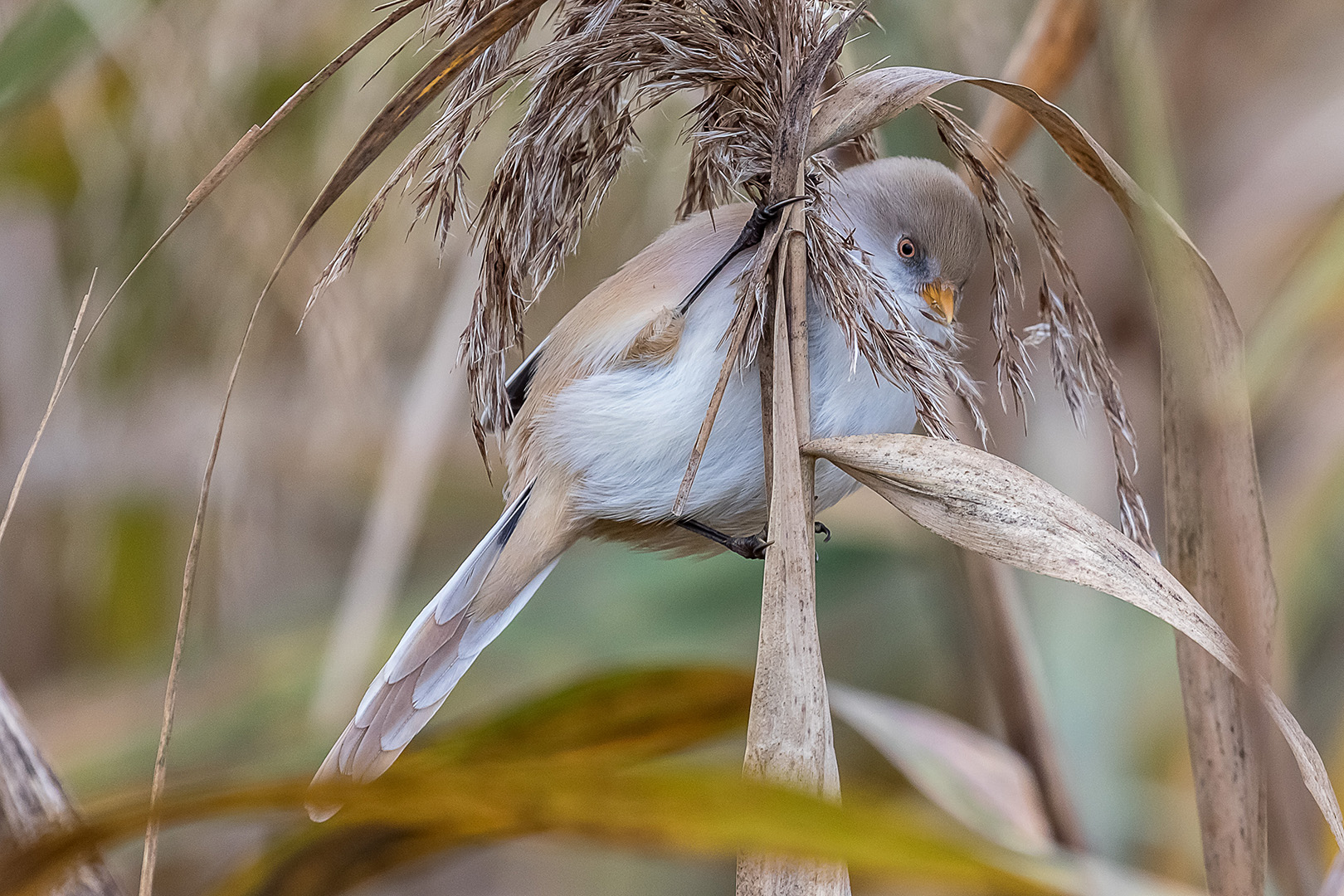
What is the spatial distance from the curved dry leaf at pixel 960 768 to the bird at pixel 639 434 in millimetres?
213

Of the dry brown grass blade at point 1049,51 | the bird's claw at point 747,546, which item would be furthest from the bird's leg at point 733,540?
the dry brown grass blade at point 1049,51

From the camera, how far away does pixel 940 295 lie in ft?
3.15

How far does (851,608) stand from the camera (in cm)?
171

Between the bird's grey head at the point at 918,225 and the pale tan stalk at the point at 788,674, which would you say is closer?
the pale tan stalk at the point at 788,674

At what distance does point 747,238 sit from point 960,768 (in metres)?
0.56

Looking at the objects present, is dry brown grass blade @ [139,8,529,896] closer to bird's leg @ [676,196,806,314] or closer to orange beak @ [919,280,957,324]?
bird's leg @ [676,196,806,314]

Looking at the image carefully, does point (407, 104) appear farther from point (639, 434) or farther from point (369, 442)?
point (369, 442)

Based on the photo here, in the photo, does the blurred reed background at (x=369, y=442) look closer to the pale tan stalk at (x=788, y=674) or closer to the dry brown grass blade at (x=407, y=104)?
the pale tan stalk at (x=788, y=674)

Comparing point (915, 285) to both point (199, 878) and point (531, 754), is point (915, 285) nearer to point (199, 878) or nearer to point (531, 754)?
point (531, 754)

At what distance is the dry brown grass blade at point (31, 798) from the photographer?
55cm

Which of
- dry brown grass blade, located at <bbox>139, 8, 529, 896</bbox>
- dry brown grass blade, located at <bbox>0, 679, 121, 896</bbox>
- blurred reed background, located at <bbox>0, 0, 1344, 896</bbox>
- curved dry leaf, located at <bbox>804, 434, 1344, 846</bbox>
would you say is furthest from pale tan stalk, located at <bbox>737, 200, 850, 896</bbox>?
blurred reed background, located at <bbox>0, 0, 1344, 896</bbox>

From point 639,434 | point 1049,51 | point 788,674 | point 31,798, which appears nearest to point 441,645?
point 639,434

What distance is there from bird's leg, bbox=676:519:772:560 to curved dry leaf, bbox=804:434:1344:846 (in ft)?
0.96

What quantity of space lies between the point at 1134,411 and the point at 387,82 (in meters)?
1.12
